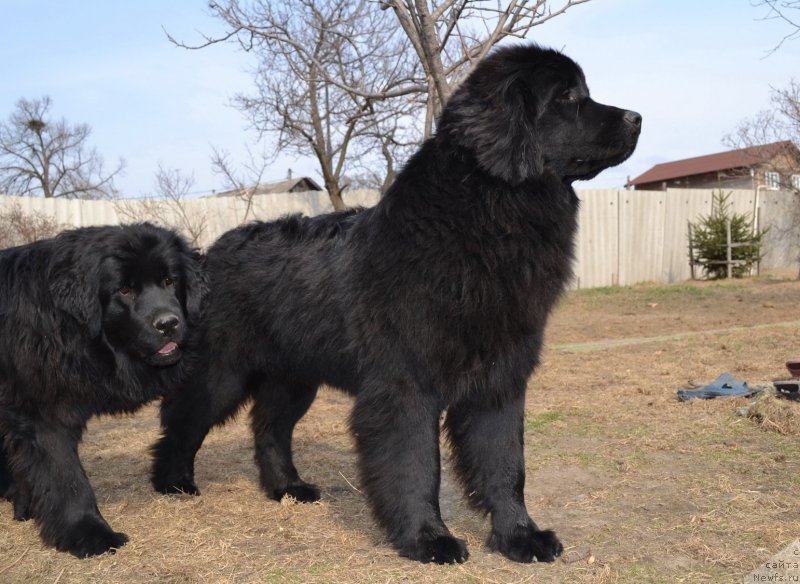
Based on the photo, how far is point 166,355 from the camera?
3.75m

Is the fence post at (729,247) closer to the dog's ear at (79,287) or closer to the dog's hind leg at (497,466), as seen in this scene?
the dog's hind leg at (497,466)

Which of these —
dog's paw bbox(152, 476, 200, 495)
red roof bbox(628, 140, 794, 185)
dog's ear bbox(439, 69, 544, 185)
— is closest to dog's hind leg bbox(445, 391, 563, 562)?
dog's ear bbox(439, 69, 544, 185)

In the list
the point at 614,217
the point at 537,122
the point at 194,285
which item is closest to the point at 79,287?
the point at 194,285

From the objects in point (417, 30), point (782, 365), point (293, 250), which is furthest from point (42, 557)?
point (782, 365)

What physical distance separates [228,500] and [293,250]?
1.49 m

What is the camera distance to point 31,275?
378cm

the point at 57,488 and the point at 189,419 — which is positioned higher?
the point at 189,419

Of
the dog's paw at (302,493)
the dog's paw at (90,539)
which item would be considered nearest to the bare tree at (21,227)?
the dog's paw at (302,493)

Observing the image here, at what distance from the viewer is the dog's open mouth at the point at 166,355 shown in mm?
3725

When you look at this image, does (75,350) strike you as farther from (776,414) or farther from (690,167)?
(690,167)

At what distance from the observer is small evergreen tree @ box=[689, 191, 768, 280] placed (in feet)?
66.5

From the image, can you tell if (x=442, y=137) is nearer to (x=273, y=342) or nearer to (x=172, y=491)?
(x=273, y=342)

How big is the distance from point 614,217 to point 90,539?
17818 mm

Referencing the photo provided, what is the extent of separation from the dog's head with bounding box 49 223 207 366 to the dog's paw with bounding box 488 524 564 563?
182 cm
